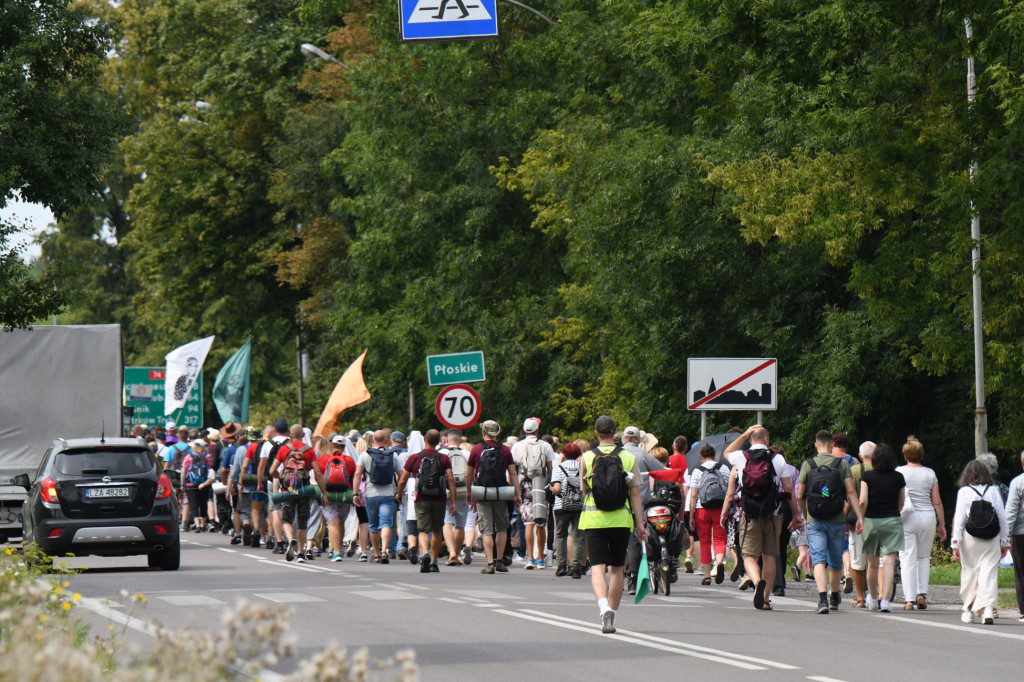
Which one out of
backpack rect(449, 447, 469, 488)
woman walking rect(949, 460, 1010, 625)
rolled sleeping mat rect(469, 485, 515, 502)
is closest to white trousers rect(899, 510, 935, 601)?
woman walking rect(949, 460, 1010, 625)

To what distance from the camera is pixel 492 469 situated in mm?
20922

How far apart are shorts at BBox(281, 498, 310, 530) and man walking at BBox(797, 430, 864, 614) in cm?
884

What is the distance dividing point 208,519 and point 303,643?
2168cm

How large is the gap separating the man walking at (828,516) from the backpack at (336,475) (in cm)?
830

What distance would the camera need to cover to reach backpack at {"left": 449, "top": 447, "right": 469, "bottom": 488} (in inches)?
872

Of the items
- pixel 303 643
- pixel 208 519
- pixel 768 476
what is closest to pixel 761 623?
pixel 768 476

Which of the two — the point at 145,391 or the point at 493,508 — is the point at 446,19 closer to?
the point at 493,508

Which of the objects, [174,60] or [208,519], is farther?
[174,60]

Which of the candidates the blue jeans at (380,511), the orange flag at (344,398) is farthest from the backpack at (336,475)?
the orange flag at (344,398)

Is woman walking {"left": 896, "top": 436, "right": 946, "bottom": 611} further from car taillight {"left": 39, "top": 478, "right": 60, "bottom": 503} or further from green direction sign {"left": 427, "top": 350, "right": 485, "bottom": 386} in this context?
green direction sign {"left": 427, "top": 350, "right": 485, "bottom": 386}

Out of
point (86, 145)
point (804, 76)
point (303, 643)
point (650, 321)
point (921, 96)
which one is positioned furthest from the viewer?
point (650, 321)

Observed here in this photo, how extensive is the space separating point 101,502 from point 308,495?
10.5 feet

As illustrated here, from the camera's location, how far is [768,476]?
16.1 meters

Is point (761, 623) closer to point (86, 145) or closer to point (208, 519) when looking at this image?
point (86, 145)
